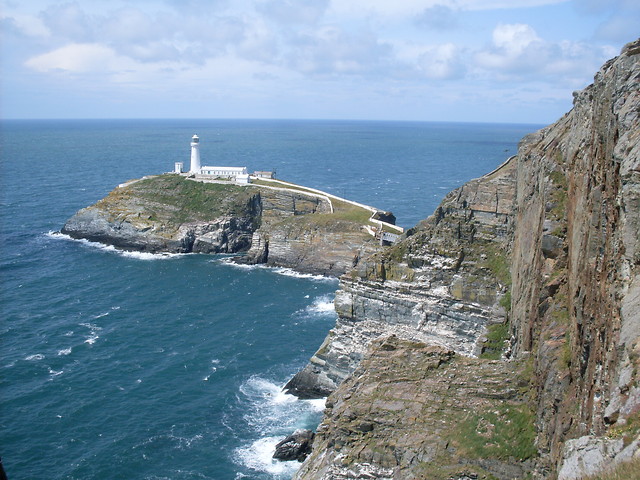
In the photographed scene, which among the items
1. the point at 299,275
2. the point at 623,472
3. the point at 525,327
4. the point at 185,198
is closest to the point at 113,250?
the point at 185,198

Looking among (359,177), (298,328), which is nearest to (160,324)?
(298,328)

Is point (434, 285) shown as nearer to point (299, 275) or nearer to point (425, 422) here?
point (425, 422)

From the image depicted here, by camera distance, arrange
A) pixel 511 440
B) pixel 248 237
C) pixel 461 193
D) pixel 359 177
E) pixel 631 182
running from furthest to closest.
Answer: pixel 359 177 → pixel 248 237 → pixel 461 193 → pixel 511 440 → pixel 631 182

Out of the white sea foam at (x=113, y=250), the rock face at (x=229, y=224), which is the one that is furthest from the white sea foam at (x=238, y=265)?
the white sea foam at (x=113, y=250)

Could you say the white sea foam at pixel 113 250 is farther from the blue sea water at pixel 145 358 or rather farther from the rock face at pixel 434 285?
the rock face at pixel 434 285

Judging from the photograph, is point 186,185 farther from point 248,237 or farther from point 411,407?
point 411,407
